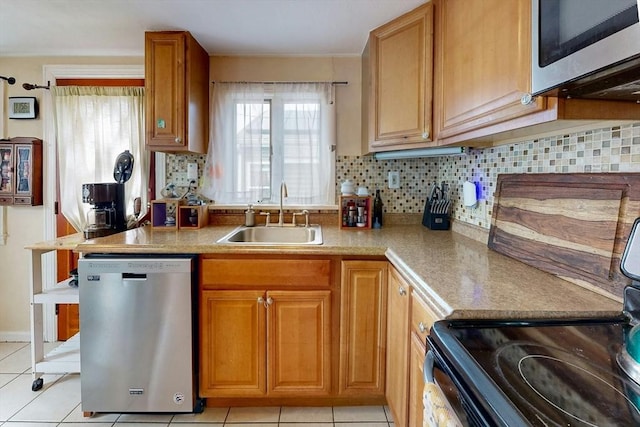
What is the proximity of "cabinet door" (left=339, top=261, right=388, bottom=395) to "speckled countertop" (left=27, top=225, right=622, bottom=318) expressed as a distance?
116 mm

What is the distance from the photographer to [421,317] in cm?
119

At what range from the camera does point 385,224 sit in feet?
8.02

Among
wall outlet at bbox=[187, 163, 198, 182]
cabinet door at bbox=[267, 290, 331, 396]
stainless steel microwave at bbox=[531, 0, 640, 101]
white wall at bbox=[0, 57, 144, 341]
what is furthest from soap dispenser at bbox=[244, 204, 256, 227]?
stainless steel microwave at bbox=[531, 0, 640, 101]

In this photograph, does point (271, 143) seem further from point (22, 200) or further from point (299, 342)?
point (22, 200)

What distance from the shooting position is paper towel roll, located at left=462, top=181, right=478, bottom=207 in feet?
6.24

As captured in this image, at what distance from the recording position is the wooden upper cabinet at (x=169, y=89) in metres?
2.07

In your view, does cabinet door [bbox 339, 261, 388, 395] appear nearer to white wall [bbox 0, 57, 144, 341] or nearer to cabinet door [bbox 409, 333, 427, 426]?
cabinet door [bbox 409, 333, 427, 426]

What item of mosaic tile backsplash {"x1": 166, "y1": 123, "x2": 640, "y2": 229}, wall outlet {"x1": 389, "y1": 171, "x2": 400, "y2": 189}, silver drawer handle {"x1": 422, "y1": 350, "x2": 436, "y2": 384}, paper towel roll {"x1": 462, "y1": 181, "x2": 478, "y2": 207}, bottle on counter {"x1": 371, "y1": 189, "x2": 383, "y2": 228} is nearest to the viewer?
silver drawer handle {"x1": 422, "y1": 350, "x2": 436, "y2": 384}

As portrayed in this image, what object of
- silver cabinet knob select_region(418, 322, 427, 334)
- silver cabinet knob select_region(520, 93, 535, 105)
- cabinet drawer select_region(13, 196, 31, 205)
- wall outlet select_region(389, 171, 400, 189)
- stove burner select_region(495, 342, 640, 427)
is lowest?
silver cabinet knob select_region(418, 322, 427, 334)

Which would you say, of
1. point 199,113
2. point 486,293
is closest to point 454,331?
point 486,293

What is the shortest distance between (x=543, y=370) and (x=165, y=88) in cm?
225

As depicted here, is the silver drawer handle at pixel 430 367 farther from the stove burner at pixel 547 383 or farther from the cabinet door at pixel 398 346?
the cabinet door at pixel 398 346

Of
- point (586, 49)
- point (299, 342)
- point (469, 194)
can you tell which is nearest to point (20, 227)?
point (299, 342)

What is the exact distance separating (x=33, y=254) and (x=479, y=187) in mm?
2574
